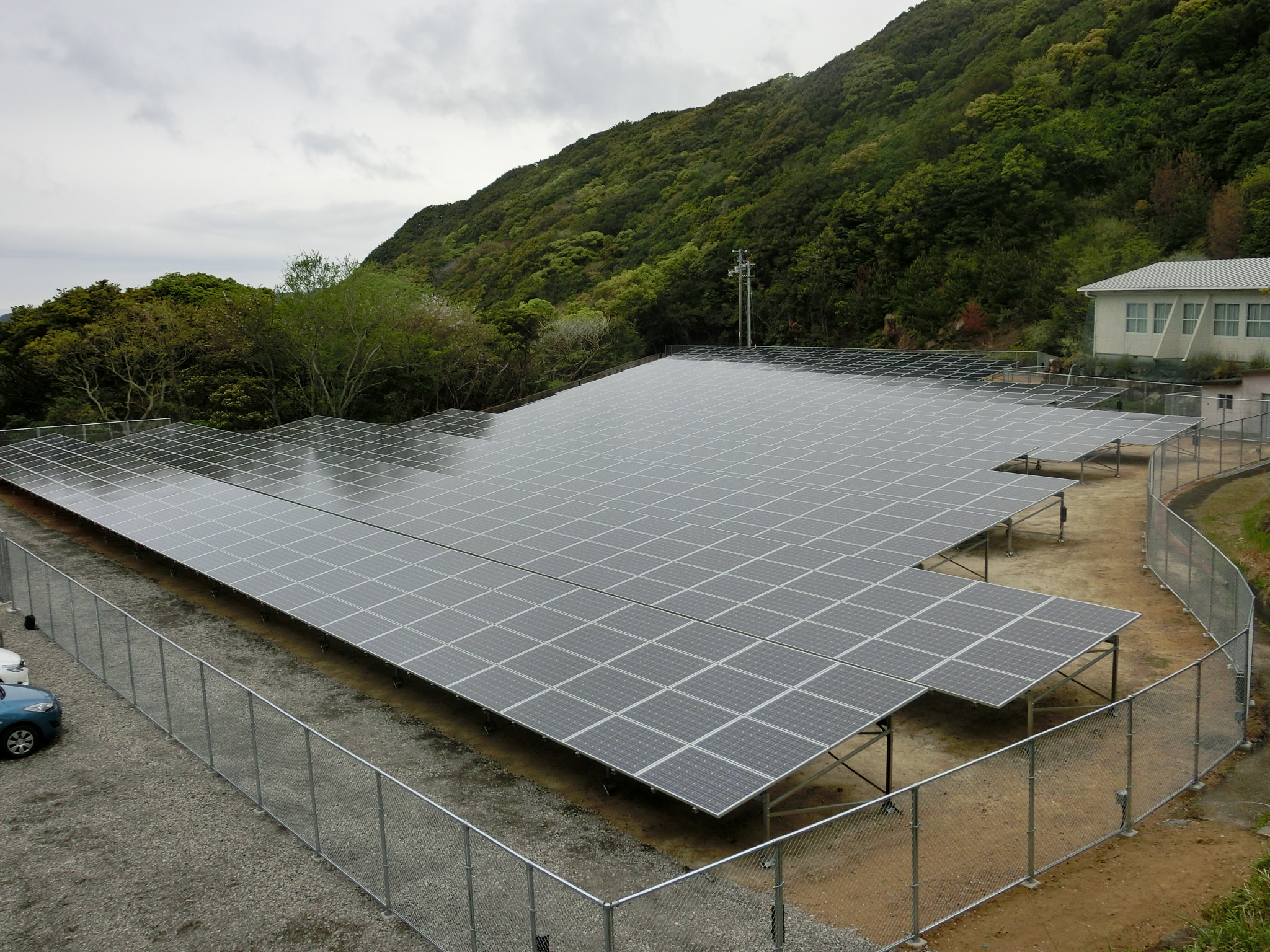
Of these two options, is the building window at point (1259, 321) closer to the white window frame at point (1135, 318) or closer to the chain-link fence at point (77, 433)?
the white window frame at point (1135, 318)

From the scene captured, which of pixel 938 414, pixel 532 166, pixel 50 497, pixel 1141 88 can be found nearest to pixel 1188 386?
pixel 938 414

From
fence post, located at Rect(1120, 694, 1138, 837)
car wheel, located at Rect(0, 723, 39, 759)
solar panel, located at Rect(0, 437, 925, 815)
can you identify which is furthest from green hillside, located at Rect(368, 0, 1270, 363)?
car wheel, located at Rect(0, 723, 39, 759)

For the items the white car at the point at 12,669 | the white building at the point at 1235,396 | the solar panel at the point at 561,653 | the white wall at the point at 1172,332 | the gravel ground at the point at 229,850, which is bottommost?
the gravel ground at the point at 229,850

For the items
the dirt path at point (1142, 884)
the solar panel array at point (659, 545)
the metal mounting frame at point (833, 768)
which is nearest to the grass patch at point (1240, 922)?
the dirt path at point (1142, 884)

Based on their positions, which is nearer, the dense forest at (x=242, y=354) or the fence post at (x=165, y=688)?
the fence post at (x=165, y=688)

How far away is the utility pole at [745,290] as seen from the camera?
2665 inches

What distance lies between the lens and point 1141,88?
228ft

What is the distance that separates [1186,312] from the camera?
147 ft

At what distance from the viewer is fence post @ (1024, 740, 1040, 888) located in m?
12.2

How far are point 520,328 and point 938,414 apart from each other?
140 feet

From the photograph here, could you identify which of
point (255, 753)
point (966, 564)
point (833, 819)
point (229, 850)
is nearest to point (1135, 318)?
point (966, 564)

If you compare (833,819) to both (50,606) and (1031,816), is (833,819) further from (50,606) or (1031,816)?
(50,606)

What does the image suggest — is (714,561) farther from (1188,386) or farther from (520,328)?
(520,328)

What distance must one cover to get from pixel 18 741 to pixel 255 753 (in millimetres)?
5611
